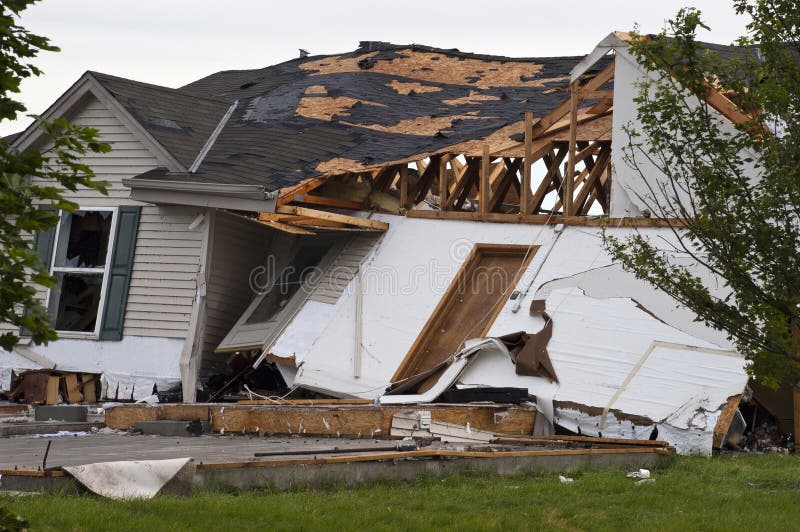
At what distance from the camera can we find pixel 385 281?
15.0 meters

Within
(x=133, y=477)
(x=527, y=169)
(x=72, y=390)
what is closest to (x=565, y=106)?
(x=527, y=169)

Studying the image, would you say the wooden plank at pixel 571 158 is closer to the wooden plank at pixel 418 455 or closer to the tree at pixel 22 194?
the wooden plank at pixel 418 455

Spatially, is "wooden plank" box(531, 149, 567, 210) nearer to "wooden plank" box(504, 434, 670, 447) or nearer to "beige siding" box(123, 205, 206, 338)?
"beige siding" box(123, 205, 206, 338)

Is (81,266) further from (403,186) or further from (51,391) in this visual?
(403,186)

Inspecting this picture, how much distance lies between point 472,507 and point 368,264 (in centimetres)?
789

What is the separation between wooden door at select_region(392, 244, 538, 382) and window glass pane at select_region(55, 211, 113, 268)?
507cm

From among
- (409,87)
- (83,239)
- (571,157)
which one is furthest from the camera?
(409,87)

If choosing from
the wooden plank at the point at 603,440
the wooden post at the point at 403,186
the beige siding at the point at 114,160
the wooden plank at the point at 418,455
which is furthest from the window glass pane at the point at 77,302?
the wooden plank at the point at 418,455

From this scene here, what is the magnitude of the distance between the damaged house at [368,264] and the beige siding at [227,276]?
29 mm

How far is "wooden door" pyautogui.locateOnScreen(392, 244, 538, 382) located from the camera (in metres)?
13.9

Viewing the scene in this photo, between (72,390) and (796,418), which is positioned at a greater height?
(796,418)

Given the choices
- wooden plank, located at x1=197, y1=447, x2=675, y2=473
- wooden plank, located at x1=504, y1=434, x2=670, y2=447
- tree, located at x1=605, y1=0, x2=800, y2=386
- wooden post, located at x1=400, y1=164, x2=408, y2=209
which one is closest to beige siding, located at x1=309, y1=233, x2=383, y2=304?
wooden post, located at x1=400, y1=164, x2=408, y2=209

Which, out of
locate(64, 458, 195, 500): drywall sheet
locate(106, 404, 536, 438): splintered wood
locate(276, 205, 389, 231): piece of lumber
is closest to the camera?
locate(64, 458, 195, 500): drywall sheet

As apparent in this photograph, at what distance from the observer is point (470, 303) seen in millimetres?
14414
